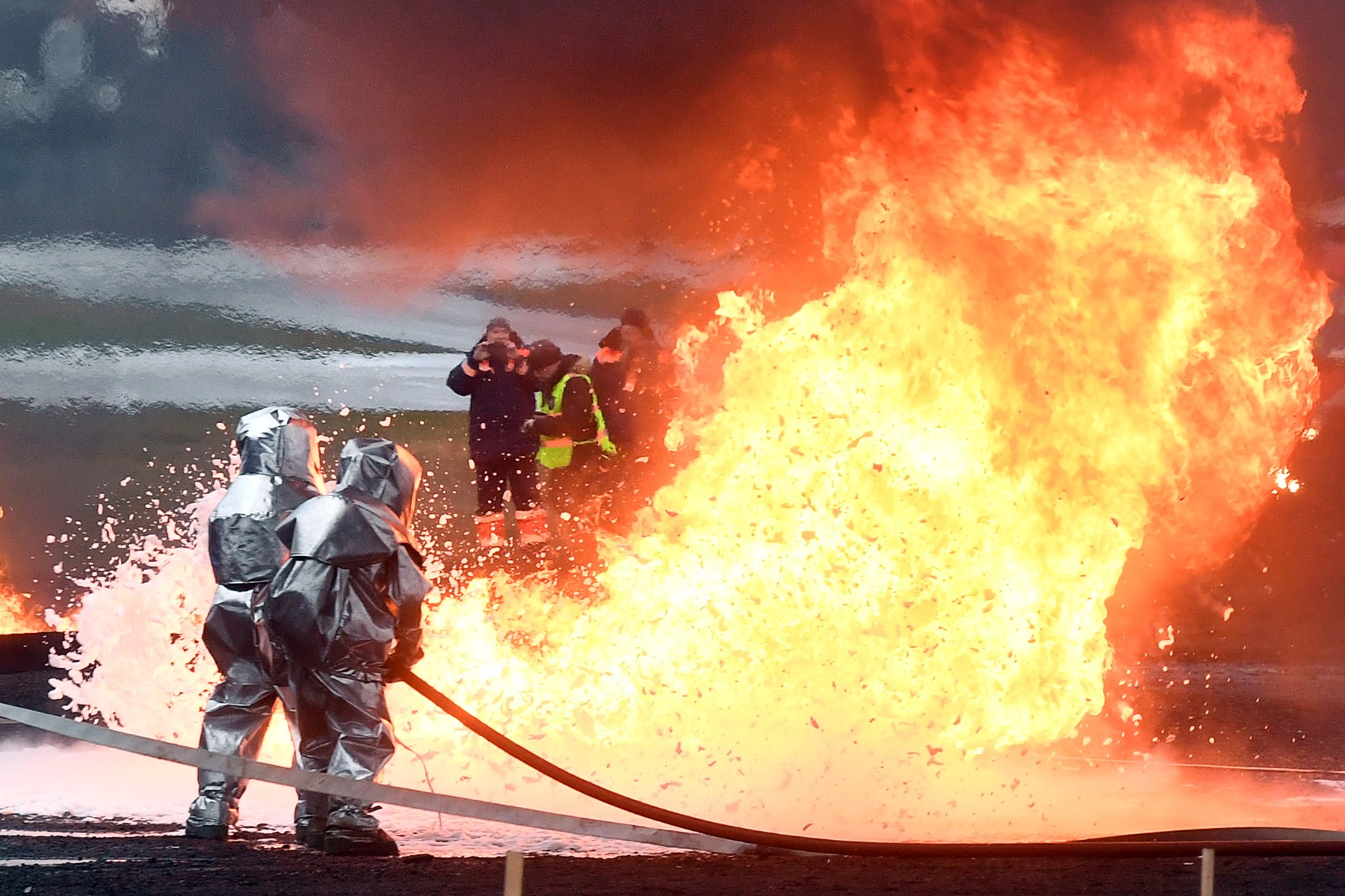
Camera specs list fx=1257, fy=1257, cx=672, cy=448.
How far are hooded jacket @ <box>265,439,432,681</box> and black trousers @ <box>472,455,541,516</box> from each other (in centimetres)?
178

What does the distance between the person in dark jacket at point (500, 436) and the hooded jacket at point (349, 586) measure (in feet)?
5.25

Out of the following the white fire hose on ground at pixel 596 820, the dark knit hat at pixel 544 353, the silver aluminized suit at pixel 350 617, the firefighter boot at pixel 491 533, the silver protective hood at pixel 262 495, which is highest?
the dark knit hat at pixel 544 353

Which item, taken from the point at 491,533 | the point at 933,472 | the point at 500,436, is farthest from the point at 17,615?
the point at 933,472

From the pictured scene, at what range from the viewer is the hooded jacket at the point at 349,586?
165 inches

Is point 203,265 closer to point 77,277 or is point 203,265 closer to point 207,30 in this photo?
point 77,277

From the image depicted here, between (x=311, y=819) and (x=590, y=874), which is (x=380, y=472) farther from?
(x=590, y=874)

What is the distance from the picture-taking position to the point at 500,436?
595 cm

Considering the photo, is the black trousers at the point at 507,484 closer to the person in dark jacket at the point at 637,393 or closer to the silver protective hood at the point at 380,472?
the person in dark jacket at the point at 637,393

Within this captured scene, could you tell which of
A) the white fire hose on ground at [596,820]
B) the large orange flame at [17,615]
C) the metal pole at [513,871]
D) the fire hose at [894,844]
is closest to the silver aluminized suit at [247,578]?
the white fire hose on ground at [596,820]

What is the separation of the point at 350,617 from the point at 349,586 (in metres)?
0.10

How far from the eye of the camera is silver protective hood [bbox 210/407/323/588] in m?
4.55

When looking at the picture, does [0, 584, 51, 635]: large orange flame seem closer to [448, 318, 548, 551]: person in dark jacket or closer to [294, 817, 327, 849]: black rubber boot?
[448, 318, 548, 551]: person in dark jacket

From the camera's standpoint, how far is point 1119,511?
5301 mm

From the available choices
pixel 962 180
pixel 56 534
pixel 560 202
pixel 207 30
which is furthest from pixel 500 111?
pixel 56 534
